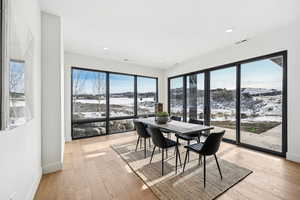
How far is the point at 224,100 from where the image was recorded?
398cm

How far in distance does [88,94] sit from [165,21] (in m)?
3.33

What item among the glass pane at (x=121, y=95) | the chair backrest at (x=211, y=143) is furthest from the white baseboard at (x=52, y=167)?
the glass pane at (x=121, y=95)

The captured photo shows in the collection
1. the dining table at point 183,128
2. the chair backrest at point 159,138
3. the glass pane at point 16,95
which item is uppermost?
the glass pane at point 16,95

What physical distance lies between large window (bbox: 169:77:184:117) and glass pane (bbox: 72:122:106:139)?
295cm

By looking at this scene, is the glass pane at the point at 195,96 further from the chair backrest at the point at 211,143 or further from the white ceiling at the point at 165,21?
the chair backrest at the point at 211,143

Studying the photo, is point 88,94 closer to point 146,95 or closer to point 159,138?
point 146,95

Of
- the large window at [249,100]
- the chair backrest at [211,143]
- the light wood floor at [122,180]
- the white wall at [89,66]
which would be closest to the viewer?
the light wood floor at [122,180]

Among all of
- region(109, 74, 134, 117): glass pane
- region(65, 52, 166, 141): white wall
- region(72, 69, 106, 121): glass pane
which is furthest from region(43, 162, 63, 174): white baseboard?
region(109, 74, 134, 117): glass pane

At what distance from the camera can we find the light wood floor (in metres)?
1.78

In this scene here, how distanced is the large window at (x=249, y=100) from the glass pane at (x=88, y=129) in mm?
3411

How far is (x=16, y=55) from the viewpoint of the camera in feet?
3.69

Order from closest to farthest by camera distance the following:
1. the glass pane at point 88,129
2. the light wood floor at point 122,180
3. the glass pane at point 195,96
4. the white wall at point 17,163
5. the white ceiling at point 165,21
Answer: the white wall at point 17,163 < the light wood floor at point 122,180 < the white ceiling at point 165,21 < the glass pane at point 88,129 < the glass pane at point 195,96

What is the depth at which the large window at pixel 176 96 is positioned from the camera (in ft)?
18.2

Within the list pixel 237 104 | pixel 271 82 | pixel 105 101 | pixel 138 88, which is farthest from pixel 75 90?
pixel 271 82
